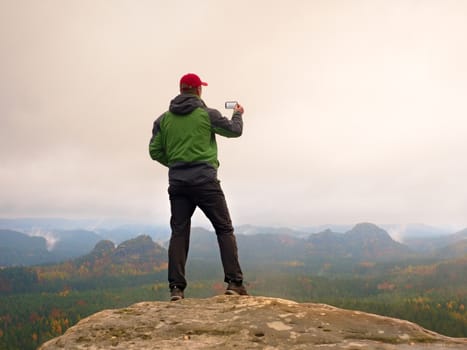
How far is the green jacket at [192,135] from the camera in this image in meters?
8.00

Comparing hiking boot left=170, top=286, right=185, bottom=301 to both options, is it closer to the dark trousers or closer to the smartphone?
the dark trousers

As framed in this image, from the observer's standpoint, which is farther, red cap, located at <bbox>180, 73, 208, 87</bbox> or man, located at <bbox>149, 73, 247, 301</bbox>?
red cap, located at <bbox>180, 73, 208, 87</bbox>

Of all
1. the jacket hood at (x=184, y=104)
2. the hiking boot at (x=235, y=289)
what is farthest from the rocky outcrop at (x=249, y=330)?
the jacket hood at (x=184, y=104)

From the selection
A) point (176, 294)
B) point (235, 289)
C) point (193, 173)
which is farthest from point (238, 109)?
point (176, 294)

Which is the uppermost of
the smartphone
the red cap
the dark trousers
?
the red cap

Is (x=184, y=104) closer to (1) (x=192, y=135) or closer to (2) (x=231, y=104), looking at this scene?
(1) (x=192, y=135)

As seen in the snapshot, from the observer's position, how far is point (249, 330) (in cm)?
585

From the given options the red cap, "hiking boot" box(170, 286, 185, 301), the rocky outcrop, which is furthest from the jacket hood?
the rocky outcrop

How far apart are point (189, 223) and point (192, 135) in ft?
7.06

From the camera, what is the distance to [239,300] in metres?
7.41

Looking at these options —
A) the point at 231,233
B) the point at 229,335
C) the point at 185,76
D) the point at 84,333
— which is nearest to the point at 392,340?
the point at 229,335

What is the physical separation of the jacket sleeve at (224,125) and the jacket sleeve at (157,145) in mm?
1332

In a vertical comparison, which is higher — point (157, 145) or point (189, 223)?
point (157, 145)

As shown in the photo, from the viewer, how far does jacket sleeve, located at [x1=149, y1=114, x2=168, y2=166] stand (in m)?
8.59
